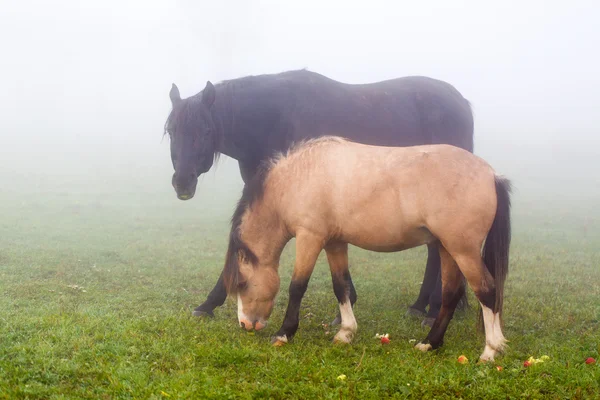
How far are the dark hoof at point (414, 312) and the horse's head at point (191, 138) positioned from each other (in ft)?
10.6

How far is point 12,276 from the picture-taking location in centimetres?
914

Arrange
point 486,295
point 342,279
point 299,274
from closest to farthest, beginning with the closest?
point 486,295
point 299,274
point 342,279

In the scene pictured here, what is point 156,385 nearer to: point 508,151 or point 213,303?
point 213,303

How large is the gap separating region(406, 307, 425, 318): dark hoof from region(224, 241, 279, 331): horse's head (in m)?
2.25

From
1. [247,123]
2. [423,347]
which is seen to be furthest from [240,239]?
[423,347]

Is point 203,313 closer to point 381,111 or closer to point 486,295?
point 381,111

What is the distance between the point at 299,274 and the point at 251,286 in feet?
1.91

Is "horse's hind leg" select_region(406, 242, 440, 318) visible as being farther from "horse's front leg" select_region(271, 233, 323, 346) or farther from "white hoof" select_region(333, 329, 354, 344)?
"horse's front leg" select_region(271, 233, 323, 346)

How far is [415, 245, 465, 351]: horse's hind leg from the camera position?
5.50 meters

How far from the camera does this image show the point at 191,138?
6215 millimetres

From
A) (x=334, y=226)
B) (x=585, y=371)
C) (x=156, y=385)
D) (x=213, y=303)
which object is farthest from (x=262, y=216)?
(x=585, y=371)

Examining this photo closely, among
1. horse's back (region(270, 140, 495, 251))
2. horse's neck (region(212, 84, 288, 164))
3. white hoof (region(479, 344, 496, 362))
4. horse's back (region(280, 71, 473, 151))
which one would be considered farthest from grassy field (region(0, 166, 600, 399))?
horse's back (region(280, 71, 473, 151))

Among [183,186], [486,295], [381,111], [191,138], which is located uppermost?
[381,111]

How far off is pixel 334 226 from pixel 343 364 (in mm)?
1340
